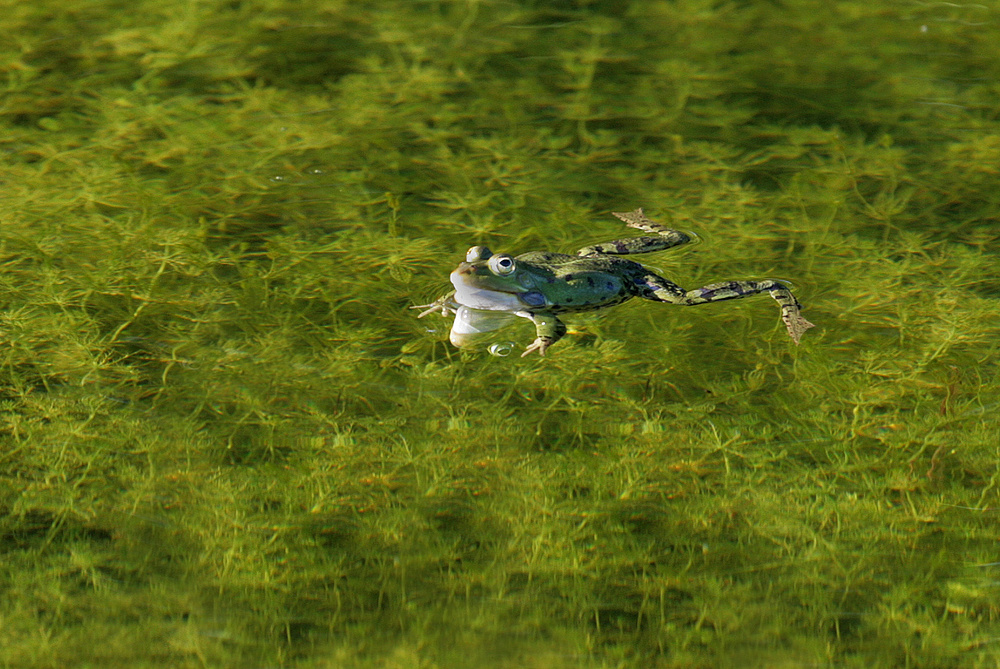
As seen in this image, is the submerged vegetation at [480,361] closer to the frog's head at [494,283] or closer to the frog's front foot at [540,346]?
the frog's front foot at [540,346]

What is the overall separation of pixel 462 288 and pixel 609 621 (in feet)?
5.17

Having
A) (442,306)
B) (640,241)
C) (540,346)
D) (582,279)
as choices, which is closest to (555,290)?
(582,279)

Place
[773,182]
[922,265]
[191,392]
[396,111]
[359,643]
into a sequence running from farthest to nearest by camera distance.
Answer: [396,111]
[773,182]
[922,265]
[191,392]
[359,643]

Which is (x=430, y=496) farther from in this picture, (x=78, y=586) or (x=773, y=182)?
(x=773, y=182)

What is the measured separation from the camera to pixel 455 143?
5.71m

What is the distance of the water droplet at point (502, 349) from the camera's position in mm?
4344

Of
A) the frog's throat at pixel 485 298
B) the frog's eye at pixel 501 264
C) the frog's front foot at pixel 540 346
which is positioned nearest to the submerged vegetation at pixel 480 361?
the frog's front foot at pixel 540 346

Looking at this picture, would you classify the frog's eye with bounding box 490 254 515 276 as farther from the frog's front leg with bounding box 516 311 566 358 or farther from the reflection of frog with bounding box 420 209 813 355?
the frog's front leg with bounding box 516 311 566 358

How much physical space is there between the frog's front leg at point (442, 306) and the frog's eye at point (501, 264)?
36 centimetres

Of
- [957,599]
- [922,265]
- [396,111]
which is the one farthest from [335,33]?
[957,599]

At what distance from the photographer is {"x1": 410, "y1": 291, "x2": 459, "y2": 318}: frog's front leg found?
4.52m

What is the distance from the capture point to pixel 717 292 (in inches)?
179

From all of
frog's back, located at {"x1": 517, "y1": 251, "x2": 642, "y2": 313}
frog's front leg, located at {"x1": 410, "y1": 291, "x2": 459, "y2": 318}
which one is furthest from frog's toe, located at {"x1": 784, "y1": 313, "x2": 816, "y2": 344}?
frog's front leg, located at {"x1": 410, "y1": 291, "x2": 459, "y2": 318}

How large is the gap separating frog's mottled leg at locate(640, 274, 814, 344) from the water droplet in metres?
0.68
